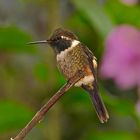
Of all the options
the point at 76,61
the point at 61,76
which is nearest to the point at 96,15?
the point at 61,76

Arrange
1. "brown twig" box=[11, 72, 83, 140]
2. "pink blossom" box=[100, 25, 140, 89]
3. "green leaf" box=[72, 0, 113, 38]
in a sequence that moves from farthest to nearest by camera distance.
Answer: "pink blossom" box=[100, 25, 140, 89]
"green leaf" box=[72, 0, 113, 38]
"brown twig" box=[11, 72, 83, 140]

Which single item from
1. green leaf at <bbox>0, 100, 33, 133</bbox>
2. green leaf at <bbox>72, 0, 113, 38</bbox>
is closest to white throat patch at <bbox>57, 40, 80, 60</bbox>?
green leaf at <bbox>72, 0, 113, 38</bbox>

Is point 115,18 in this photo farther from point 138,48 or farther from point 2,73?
point 2,73

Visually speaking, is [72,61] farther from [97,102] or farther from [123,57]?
[123,57]

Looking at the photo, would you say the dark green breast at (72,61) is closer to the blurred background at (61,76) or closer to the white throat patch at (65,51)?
the white throat patch at (65,51)

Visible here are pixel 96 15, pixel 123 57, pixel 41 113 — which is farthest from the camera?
pixel 123 57

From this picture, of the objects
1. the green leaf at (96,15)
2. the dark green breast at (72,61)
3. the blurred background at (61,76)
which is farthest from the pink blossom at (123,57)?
the dark green breast at (72,61)

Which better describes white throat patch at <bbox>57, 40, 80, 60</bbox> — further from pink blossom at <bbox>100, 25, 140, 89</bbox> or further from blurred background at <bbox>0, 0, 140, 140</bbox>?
pink blossom at <bbox>100, 25, 140, 89</bbox>
